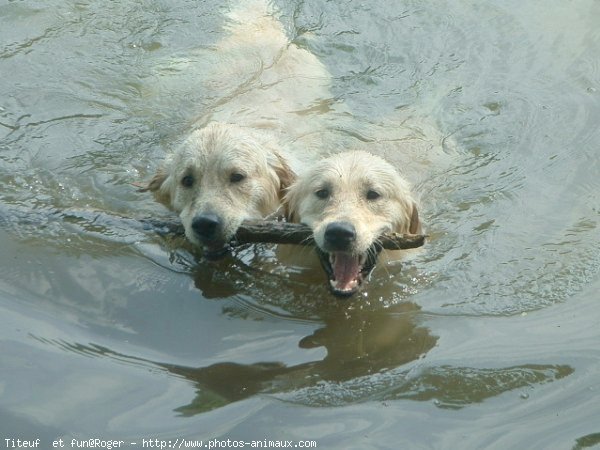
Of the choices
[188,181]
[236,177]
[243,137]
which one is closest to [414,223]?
[236,177]

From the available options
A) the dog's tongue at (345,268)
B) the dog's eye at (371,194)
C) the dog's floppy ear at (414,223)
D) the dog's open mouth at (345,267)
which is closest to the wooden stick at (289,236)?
the dog's open mouth at (345,267)

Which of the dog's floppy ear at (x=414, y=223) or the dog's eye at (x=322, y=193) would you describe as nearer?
the dog's eye at (x=322, y=193)

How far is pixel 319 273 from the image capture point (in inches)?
254

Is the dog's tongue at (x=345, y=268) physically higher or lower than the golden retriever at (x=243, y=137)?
lower

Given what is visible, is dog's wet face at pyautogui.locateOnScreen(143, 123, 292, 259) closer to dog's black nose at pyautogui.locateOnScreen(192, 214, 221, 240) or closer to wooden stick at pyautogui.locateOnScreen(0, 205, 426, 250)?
dog's black nose at pyautogui.locateOnScreen(192, 214, 221, 240)

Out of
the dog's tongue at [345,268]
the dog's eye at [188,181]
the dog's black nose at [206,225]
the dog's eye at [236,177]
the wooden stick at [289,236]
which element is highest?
the dog's eye at [188,181]

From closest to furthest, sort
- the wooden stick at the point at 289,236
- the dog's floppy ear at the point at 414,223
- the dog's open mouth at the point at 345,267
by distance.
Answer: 1. the dog's open mouth at the point at 345,267
2. the wooden stick at the point at 289,236
3. the dog's floppy ear at the point at 414,223

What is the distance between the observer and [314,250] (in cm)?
637

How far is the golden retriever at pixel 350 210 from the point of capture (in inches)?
225

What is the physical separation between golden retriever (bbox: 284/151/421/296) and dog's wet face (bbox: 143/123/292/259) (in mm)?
311

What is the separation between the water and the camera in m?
4.84

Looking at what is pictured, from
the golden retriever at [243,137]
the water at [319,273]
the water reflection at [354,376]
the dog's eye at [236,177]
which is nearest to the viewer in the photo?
the water at [319,273]

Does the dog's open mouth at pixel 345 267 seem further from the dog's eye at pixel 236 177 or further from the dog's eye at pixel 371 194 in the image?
the dog's eye at pixel 236 177

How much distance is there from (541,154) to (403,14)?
3.14m
